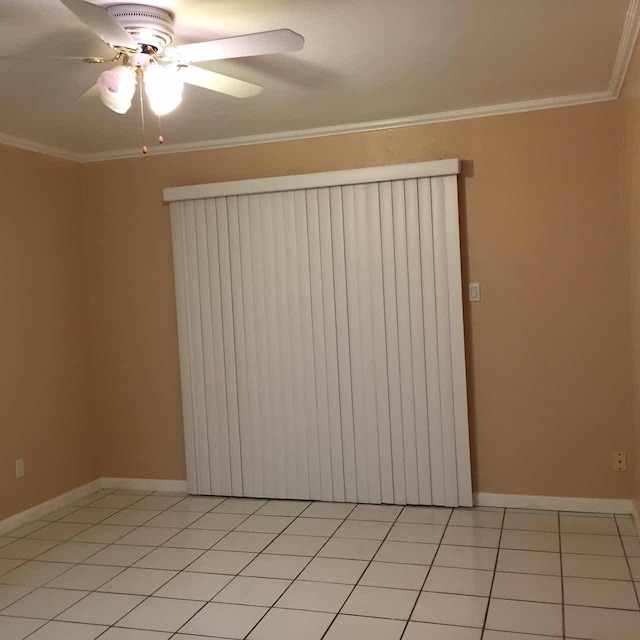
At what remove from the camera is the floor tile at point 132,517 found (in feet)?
13.5

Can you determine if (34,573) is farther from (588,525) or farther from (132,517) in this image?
(588,525)

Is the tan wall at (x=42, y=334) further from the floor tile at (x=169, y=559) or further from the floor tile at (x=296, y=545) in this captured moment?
the floor tile at (x=296, y=545)

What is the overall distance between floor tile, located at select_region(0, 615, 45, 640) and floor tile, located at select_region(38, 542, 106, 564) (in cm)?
62

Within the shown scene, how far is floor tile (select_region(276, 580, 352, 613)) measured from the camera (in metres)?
2.88

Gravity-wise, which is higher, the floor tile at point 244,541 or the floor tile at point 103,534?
the floor tile at point 103,534

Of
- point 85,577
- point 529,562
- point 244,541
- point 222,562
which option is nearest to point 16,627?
point 85,577

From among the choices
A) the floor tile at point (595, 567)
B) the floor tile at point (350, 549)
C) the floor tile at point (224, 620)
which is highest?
the floor tile at point (350, 549)

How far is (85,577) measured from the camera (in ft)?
10.9

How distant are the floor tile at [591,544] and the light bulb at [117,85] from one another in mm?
2766

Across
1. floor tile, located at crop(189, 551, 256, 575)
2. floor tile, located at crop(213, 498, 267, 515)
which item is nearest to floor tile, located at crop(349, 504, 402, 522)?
floor tile, located at crop(213, 498, 267, 515)

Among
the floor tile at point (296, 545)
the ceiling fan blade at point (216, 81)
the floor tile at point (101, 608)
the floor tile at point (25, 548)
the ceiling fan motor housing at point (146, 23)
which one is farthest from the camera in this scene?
the floor tile at point (25, 548)

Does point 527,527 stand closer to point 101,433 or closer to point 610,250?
point 610,250

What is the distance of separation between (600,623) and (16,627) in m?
2.27

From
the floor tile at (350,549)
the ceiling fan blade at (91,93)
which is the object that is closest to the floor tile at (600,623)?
the floor tile at (350,549)
